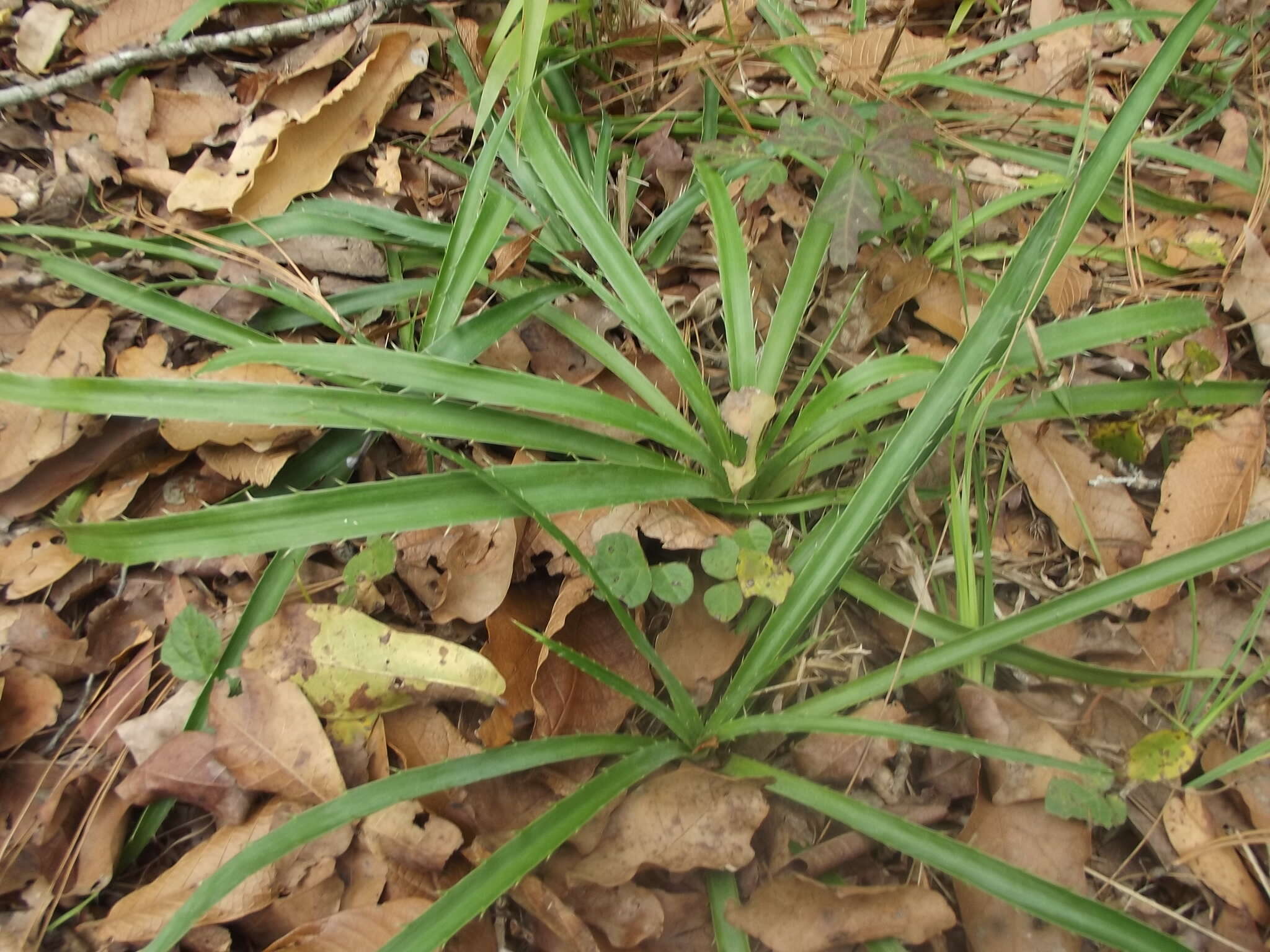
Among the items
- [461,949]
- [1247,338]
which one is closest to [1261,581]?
[1247,338]

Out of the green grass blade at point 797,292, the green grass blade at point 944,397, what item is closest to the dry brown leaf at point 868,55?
the green grass blade at point 797,292

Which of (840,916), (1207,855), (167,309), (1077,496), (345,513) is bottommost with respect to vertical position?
(1207,855)

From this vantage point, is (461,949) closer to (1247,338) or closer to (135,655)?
(135,655)

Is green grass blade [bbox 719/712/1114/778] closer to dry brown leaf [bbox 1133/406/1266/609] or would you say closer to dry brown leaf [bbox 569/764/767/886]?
dry brown leaf [bbox 569/764/767/886]

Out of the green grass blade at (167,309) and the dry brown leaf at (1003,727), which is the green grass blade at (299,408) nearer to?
the green grass blade at (167,309)

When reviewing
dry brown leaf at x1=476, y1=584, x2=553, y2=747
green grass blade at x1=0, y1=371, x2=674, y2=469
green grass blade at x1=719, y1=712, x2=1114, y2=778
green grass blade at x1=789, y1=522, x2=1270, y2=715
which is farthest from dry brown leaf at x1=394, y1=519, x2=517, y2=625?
green grass blade at x1=789, y1=522, x2=1270, y2=715

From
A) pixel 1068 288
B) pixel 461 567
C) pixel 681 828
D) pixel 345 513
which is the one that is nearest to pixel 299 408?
pixel 345 513

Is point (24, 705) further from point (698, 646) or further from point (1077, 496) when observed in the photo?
point (1077, 496)

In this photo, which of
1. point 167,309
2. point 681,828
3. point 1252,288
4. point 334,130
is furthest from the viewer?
point 334,130
